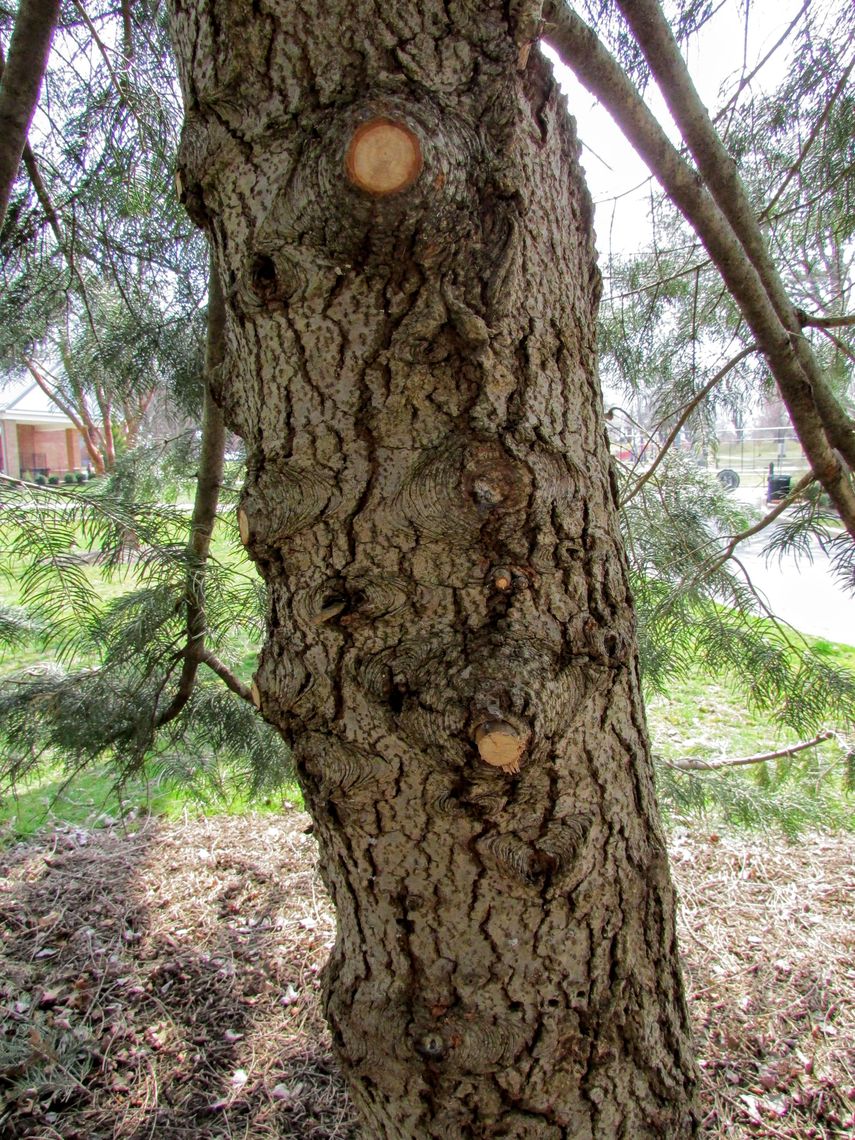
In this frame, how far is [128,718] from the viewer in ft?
5.66

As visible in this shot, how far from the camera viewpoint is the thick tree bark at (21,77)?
3.50 feet

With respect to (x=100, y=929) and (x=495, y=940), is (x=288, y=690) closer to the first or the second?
(x=495, y=940)

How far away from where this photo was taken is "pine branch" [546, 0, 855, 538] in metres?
1.02

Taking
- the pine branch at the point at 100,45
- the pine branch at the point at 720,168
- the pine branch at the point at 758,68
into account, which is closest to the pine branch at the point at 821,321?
the pine branch at the point at 720,168

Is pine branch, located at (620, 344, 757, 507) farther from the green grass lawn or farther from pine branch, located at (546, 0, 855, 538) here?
the green grass lawn

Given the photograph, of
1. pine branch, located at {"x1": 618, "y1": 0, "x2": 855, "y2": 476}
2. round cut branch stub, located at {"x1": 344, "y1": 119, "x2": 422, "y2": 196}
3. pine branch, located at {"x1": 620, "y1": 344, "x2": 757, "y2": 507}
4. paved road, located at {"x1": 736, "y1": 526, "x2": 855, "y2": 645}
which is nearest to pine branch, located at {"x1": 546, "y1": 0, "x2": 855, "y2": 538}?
pine branch, located at {"x1": 618, "y1": 0, "x2": 855, "y2": 476}

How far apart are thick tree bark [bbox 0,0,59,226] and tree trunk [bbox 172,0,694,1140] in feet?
1.82

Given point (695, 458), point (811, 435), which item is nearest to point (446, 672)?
point (811, 435)

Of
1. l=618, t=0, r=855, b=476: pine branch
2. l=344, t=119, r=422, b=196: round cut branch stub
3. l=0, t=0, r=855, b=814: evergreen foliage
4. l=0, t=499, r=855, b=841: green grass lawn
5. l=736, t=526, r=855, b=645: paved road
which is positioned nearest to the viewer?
l=344, t=119, r=422, b=196: round cut branch stub

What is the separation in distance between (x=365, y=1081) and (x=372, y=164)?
930 millimetres

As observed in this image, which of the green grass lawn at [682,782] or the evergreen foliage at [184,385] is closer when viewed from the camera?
the evergreen foliage at [184,385]

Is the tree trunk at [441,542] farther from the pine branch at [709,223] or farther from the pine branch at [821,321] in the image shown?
the pine branch at [821,321]

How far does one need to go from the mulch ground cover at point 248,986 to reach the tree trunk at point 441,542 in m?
0.56

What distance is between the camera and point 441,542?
67cm
